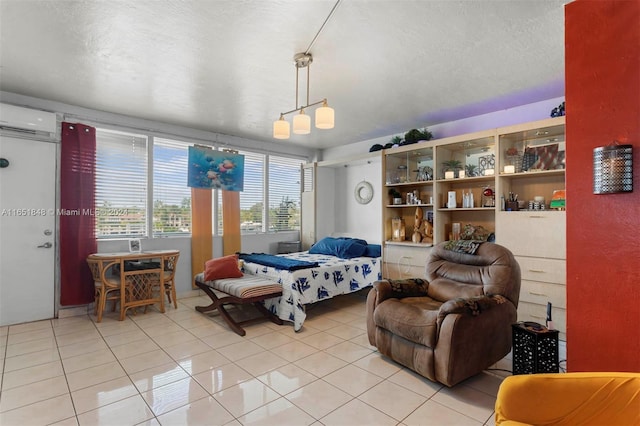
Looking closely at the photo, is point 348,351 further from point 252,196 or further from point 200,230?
point 252,196

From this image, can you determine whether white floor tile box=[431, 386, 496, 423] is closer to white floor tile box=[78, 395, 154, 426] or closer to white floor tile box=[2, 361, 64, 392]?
white floor tile box=[78, 395, 154, 426]

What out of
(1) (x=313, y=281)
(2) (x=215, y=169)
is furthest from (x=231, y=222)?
(1) (x=313, y=281)

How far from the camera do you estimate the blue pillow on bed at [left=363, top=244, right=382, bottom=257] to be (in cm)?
489

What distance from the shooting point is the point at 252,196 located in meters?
5.66

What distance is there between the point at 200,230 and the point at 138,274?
1.17 m

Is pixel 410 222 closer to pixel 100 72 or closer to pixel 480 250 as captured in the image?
pixel 480 250

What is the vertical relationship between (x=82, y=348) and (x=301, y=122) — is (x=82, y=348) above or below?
below

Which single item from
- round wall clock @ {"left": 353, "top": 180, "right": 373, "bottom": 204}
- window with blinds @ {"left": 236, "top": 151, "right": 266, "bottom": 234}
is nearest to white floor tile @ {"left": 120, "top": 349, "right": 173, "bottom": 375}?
window with blinds @ {"left": 236, "top": 151, "right": 266, "bottom": 234}

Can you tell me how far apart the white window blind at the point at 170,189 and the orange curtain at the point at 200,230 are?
0.13m

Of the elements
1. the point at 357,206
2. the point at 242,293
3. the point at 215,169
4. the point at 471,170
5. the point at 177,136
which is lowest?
the point at 242,293

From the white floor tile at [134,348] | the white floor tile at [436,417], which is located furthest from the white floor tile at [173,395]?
the white floor tile at [436,417]

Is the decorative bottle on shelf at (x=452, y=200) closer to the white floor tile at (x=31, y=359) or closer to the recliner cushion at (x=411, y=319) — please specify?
the recliner cushion at (x=411, y=319)

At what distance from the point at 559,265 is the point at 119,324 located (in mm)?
4886

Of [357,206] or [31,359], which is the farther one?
[357,206]
